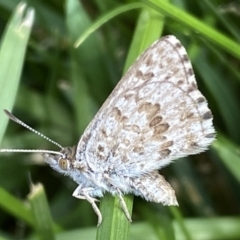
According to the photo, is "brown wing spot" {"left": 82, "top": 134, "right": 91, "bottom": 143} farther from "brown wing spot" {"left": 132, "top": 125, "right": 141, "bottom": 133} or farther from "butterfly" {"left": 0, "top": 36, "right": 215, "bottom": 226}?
"brown wing spot" {"left": 132, "top": 125, "right": 141, "bottom": 133}

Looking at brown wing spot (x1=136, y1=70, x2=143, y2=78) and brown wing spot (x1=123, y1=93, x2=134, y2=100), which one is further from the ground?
brown wing spot (x1=136, y1=70, x2=143, y2=78)

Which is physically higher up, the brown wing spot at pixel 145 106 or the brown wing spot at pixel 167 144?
the brown wing spot at pixel 145 106

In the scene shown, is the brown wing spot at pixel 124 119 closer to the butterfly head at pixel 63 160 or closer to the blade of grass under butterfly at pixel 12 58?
the butterfly head at pixel 63 160

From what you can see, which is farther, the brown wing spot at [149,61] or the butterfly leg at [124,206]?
the brown wing spot at [149,61]

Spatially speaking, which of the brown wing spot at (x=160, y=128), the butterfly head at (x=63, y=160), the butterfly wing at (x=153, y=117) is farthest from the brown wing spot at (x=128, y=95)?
the butterfly head at (x=63, y=160)

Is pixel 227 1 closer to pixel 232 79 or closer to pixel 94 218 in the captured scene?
pixel 232 79

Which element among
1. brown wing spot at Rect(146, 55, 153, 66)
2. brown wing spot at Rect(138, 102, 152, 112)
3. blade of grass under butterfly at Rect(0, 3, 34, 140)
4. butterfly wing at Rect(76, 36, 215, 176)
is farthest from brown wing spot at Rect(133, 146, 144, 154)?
blade of grass under butterfly at Rect(0, 3, 34, 140)

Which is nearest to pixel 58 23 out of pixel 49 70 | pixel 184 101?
pixel 49 70
